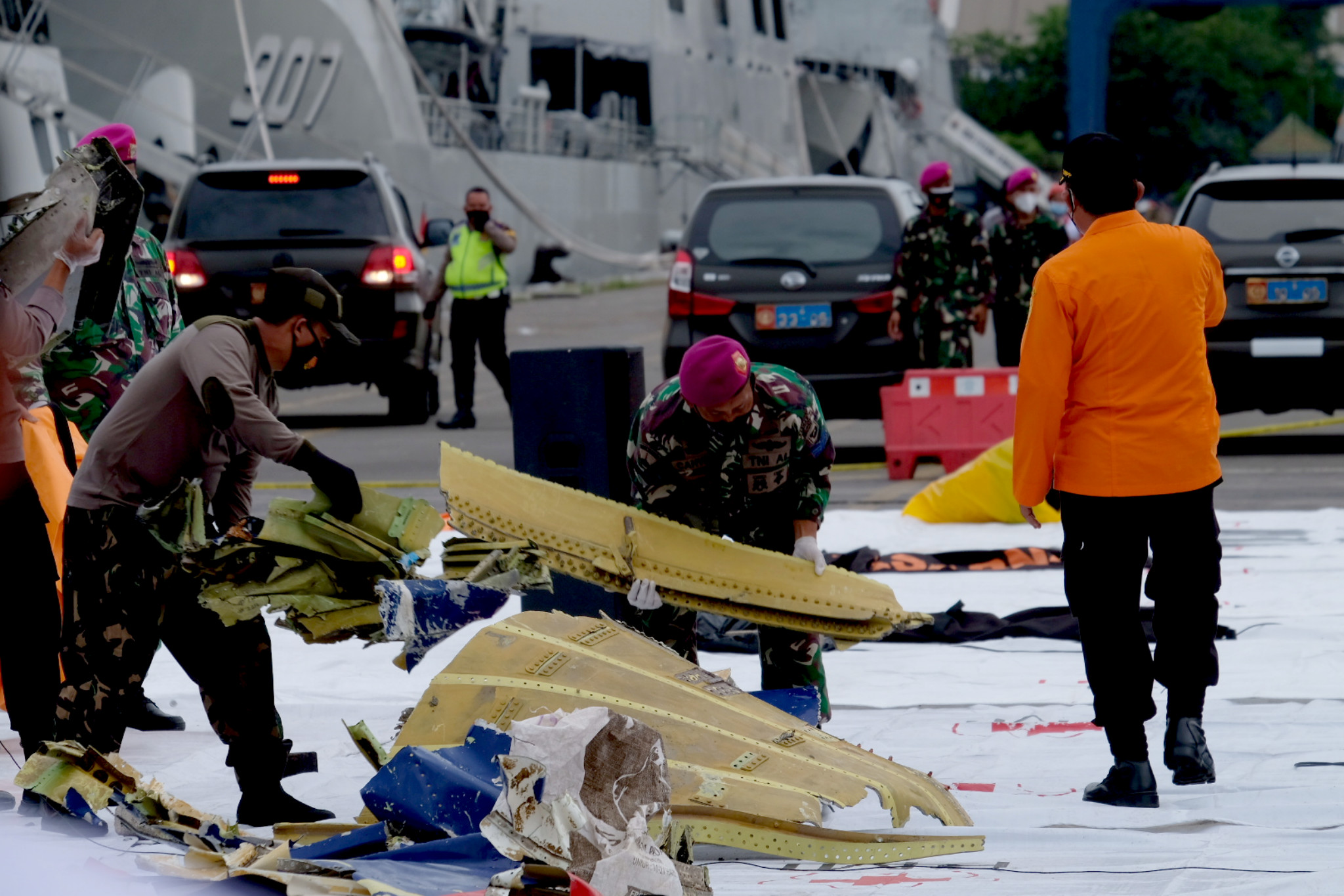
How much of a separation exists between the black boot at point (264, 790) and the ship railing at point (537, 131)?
3052 centimetres

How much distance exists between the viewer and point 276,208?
13.4m

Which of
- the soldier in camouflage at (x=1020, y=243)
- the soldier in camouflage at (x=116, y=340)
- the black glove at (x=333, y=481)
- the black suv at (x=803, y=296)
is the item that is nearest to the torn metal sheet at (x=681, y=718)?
the black glove at (x=333, y=481)

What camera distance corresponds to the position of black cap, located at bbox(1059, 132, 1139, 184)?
15.3 feet

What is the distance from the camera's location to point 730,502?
5.37 meters

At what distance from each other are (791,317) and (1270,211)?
2892mm

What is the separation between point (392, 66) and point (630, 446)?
28.9m

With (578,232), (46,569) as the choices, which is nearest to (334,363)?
(46,569)

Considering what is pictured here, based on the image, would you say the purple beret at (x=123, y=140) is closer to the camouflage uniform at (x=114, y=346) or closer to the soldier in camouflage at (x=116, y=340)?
the soldier in camouflage at (x=116, y=340)

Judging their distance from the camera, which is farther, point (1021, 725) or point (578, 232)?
point (578, 232)

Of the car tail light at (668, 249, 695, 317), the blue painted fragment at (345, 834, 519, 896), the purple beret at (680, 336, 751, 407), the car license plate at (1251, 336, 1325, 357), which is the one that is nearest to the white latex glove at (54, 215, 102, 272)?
the purple beret at (680, 336, 751, 407)

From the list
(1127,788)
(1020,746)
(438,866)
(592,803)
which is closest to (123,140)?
(438,866)

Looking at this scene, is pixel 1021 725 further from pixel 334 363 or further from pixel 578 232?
pixel 578 232

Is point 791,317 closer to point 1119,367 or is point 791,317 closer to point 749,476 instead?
point 749,476

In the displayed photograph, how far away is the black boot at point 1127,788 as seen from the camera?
4637mm
